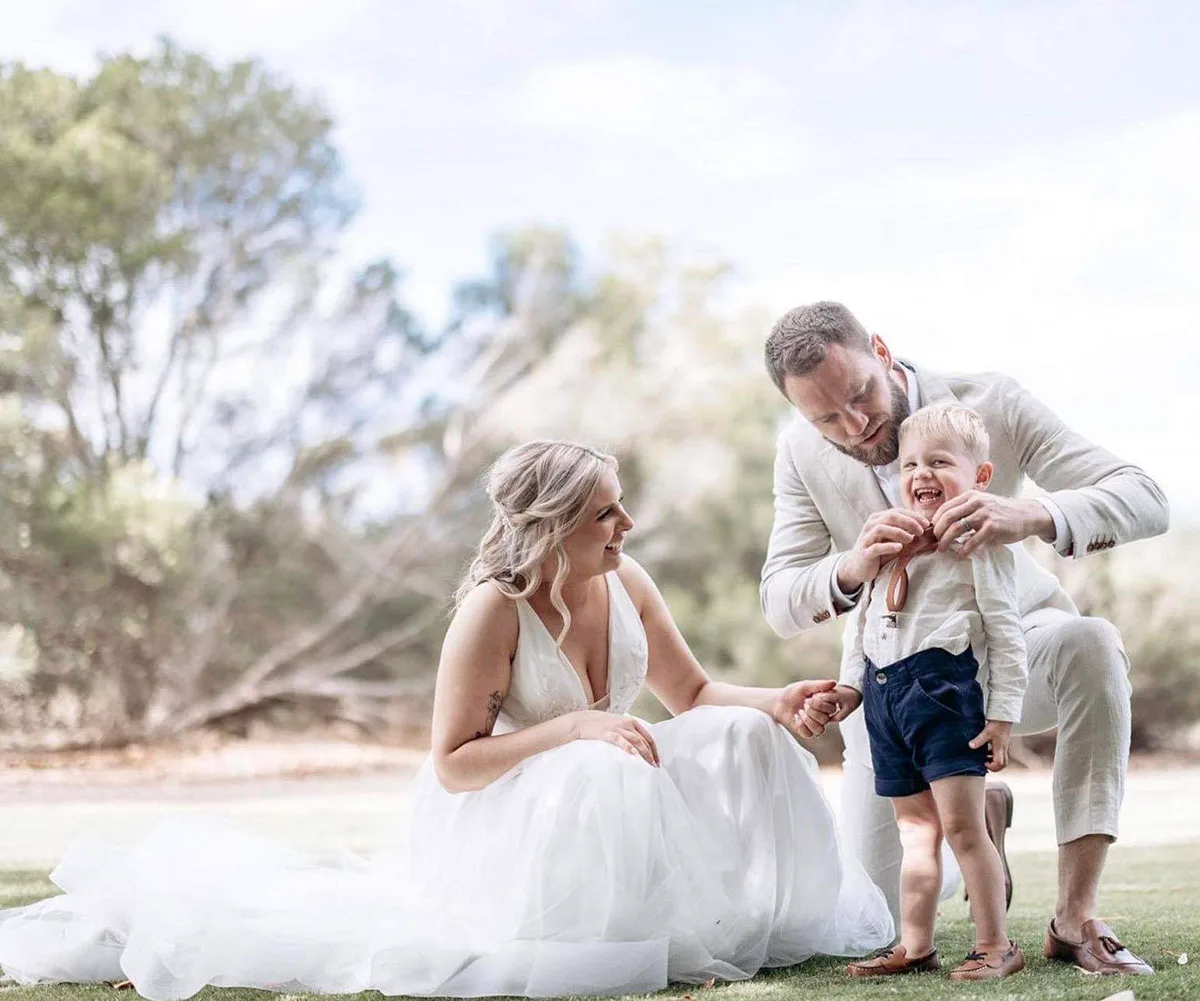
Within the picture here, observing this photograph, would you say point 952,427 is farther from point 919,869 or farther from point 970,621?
point 919,869

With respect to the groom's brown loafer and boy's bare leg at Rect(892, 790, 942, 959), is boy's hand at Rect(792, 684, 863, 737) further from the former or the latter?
the groom's brown loafer

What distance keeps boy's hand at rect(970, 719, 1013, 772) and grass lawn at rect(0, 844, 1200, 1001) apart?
0.36 meters

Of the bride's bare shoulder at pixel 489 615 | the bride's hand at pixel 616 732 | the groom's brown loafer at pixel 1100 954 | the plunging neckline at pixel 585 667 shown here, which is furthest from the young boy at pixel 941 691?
the bride's bare shoulder at pixel 489 615

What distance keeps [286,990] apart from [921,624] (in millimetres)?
1276

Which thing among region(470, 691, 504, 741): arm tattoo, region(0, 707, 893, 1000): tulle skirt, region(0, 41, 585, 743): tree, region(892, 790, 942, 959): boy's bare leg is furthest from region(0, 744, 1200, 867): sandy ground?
region(892, 790, 942, 959): boy's bare leg

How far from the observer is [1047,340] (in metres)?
12.1

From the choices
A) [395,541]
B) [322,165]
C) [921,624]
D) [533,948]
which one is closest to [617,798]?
[533,948]

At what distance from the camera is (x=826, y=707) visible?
2.68 meters

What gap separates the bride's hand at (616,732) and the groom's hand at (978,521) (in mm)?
618

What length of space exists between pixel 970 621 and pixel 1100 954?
2.02 ft

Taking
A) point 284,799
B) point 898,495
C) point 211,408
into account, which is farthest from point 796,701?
point 211,408

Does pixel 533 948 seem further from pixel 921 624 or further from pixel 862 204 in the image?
pixel 862 204

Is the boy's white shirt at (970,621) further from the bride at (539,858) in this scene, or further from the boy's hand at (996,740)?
the bride at (539,858)

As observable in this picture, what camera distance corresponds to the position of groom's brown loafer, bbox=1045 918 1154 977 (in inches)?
97.1
